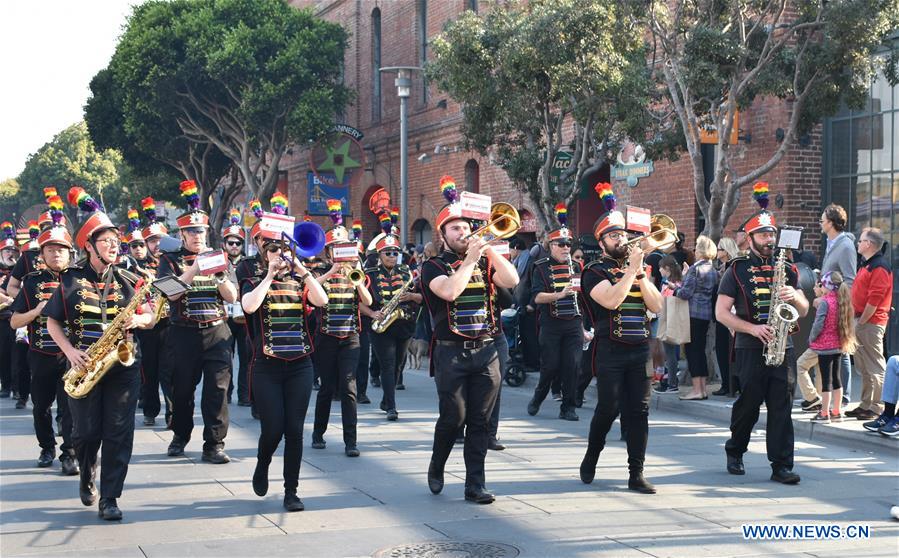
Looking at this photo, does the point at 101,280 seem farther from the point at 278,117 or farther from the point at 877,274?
the point at 278,117

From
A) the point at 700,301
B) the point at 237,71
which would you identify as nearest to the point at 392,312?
the point at 700,301

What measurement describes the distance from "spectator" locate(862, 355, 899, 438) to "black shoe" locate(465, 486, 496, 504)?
4.22 metres

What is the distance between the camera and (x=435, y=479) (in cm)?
798

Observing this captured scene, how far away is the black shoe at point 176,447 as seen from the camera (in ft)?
32.1

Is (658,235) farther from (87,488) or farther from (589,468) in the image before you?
(87,488)

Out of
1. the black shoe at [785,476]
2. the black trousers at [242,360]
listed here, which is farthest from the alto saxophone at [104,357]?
the black trousers at [242,360]

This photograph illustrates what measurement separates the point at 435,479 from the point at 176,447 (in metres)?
2.97

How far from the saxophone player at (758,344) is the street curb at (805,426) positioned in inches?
63.1

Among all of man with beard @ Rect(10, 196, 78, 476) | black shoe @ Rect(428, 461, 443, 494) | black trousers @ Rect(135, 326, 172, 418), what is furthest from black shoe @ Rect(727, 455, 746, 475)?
black trousers @ Rect(135, 326, 172, 418)

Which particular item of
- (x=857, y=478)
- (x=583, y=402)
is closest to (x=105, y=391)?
(x=857, y=478)

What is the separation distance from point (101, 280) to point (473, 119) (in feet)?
37.2

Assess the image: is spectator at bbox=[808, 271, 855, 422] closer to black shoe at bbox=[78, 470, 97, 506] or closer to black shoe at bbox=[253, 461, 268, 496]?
black shoe at bbox=[253, 461, 268, 496]

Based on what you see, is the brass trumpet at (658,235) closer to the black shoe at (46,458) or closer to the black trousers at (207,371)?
the black trousers at (207,371)

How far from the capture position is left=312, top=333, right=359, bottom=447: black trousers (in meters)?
9.84
